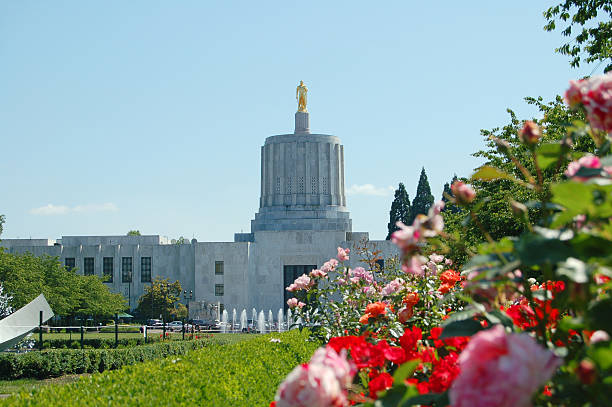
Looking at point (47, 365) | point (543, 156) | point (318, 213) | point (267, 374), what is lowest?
point (47, 365)

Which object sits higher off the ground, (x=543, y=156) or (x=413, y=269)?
(x=543, y=156)

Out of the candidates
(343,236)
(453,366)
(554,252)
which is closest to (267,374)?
(453,366)

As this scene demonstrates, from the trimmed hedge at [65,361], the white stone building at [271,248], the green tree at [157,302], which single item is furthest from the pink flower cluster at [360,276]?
the white stone building at [271,248]

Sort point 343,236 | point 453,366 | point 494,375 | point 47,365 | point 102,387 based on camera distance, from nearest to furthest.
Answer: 1. point 494,375
2. point 453,366
3. point 102,387
4. point 47,365
5. point 343,236

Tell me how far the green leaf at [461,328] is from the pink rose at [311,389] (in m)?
0.70

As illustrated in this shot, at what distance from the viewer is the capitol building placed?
55375mm

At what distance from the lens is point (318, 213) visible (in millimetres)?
56594

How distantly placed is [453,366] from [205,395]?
3.22 m

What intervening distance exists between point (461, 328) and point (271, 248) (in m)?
53.4

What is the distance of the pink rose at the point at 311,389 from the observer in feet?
6.70

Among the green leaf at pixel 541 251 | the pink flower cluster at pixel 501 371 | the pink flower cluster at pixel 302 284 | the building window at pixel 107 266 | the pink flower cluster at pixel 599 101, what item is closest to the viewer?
the pink flower cluster at pixel 501 371

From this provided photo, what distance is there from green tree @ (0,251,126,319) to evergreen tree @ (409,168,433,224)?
30.2m

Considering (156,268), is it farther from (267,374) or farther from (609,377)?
(609,377)

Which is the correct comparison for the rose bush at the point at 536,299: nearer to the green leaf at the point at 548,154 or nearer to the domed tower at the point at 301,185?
the green leaf at the point at 548,154
